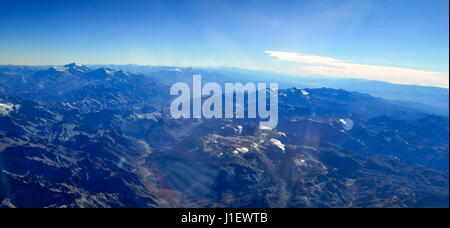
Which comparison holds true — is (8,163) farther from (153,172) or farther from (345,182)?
(345,182)
